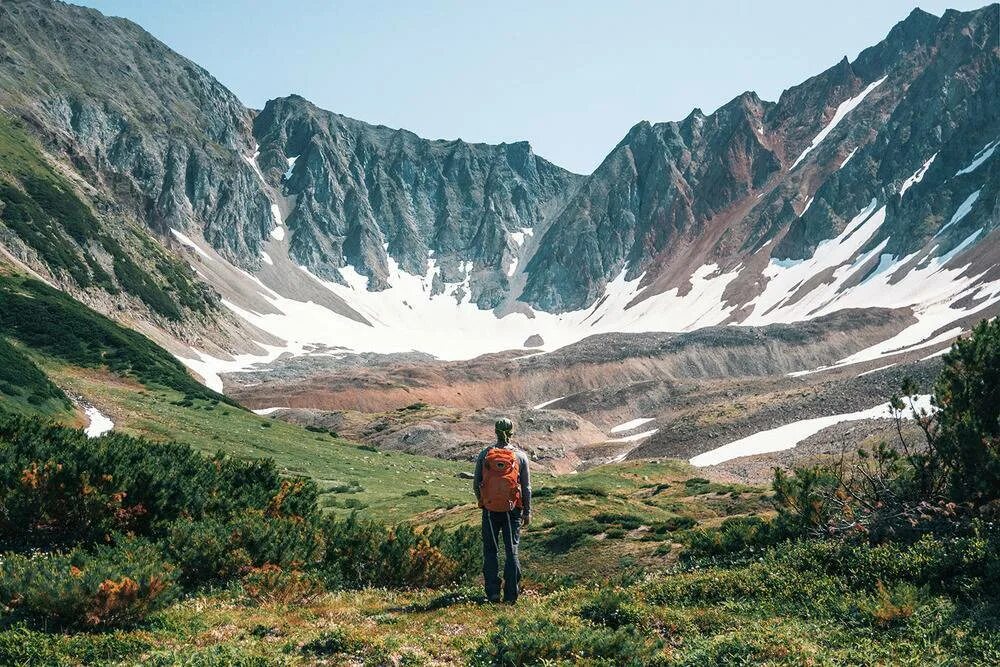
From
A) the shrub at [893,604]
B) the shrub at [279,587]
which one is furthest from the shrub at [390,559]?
the shrub at [893,604]

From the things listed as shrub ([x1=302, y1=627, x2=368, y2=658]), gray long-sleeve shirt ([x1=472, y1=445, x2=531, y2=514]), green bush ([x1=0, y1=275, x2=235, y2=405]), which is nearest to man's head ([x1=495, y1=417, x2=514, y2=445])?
gray long-sleeve shirt ([x1=472, y1=445, x2=531, y2=514])

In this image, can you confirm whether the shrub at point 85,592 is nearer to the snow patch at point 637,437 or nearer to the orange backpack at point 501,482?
the orange backpack at point 501,482

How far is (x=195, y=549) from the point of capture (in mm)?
13461

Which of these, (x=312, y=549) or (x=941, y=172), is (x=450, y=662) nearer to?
(x=312, y=549)

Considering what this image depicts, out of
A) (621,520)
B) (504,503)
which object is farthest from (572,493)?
(504,503)

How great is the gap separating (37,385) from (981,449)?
39311mm

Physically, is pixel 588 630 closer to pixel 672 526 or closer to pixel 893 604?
pixel 893 604

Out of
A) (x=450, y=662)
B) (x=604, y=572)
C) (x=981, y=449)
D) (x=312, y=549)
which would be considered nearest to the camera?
(x=450, y=662)

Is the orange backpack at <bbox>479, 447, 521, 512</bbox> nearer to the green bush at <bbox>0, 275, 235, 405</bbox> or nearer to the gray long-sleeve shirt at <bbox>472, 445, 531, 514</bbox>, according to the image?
the gray long-sleeve shirt at <bbox>472, 445, 531, 514</bbox>

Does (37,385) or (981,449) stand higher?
(37,385)

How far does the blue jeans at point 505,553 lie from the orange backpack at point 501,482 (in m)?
0.23

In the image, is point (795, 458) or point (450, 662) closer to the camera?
point (450, 662)

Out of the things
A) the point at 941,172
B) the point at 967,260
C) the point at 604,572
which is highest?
the point at 941,172

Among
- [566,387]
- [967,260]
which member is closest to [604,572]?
[566,387]
